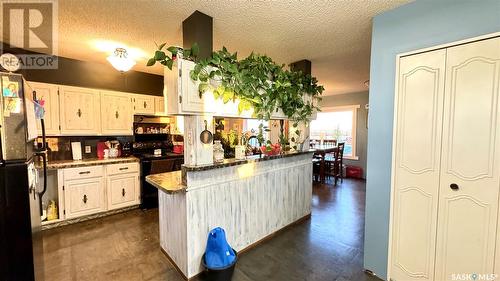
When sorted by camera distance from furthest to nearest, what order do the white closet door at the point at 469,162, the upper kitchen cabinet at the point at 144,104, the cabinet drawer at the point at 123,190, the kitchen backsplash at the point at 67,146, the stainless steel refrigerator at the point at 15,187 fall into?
the upper kitchen cabinet at the point at 144,104 → the cabinet drawer at the point at 123,190 → the kitchen backsplash at the point at 67,146 → the white closet door at the point at 469,162 → the stainless steel refrigerator at the point at 15,187

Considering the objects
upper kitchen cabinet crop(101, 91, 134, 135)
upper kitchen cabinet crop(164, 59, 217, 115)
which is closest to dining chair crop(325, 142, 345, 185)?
upper kitchen cabinet crop(164, 59, 217, 115)

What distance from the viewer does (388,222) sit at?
6.49 feet

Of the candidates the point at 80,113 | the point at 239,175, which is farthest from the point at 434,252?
the point at 80,113

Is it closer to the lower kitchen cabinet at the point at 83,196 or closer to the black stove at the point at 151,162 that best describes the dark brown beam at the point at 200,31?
the black stove at the point at 151,162

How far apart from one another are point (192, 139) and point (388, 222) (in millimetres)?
2011

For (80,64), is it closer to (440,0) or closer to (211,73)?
(211,73)

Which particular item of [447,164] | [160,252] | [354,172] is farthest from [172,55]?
[354,172]

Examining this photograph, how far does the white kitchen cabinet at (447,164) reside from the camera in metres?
1.49

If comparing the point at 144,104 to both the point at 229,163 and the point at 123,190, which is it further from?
the point at 229,163

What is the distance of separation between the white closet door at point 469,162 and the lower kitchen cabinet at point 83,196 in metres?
4.25

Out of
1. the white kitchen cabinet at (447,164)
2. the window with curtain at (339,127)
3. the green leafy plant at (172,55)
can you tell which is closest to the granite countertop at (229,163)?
the green leafy plant at (172,55)

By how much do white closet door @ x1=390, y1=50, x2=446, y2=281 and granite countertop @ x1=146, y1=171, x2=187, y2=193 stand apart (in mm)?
1973

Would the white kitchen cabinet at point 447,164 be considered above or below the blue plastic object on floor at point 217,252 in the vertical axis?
above

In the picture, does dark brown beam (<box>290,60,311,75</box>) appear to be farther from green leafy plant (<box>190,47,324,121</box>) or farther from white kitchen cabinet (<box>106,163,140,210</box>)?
white kitchen cabinet (<box>106,163,140,210</box>)
